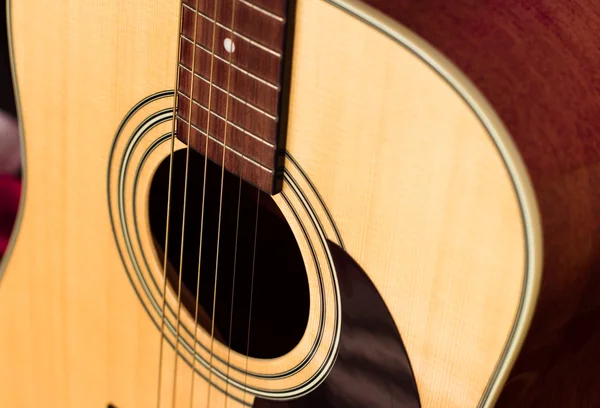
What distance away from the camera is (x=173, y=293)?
0.67 meters

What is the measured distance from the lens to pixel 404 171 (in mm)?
494

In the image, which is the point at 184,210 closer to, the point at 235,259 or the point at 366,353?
the point at 235,259

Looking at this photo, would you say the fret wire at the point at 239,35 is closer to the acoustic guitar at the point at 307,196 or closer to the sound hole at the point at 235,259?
the acoustic guitar at the point at 307,196

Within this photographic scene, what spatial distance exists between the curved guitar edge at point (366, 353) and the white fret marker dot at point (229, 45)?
138mm

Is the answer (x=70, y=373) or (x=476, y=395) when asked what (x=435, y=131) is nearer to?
(x=476, y=395)

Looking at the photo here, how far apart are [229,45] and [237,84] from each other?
0.08 feet

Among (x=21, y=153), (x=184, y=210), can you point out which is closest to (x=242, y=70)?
(x=184, y=210)

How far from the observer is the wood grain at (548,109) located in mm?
463

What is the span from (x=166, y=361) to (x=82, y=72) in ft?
0.79

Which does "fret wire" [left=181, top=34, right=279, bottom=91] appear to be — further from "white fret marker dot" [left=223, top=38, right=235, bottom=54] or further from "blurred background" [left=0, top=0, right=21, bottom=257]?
"blurred background" [left=0, top=0, right=21, bottom=257]

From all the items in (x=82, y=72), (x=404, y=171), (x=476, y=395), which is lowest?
(x=476, y=395)

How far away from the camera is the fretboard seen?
53 centimetres

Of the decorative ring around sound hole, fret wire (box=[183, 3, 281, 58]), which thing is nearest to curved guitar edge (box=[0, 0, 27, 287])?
the decorative ring around sound hole

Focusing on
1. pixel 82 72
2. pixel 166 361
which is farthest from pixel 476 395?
pixel 82 72
